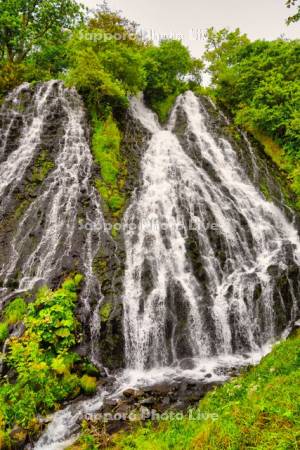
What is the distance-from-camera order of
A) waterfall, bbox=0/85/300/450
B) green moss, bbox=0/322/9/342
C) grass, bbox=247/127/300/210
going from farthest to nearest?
1. grass, bbox=247/127/300/210
2. waterfall, bbox=0/85/300/450
3. green moss, bbox=0/322/9/342

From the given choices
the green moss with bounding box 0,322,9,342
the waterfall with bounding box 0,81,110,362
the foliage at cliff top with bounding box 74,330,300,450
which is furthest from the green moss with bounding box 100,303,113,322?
the foliage at cliff top with bounding box 74,330,300,450

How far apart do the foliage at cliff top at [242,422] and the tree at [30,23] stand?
2336 cm

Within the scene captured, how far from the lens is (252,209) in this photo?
1498cm

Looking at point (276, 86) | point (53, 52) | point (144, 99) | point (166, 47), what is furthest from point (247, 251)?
point (53, 52)

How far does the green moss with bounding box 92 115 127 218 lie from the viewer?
1457cm

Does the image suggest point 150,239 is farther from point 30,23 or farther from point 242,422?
point 30,23

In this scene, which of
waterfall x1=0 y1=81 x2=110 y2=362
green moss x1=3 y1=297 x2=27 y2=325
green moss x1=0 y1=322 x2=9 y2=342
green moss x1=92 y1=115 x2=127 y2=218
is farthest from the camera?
green moss x1=92 y1=115 x2=127 y2=218

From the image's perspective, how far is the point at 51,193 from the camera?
14094mm

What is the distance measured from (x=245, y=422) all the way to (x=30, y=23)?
26.8m

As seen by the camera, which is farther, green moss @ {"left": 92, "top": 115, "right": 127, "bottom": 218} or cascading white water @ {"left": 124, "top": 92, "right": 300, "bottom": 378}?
green moss @ {"left": 92, "top": 115, "right": 127, "bottom": 218}

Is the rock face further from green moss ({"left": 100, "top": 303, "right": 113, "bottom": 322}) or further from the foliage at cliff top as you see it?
the foliage at cliff top

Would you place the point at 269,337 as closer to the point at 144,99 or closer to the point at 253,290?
the point at 253,290

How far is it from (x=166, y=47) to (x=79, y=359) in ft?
72.1

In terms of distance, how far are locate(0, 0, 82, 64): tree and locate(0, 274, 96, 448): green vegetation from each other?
62.6 feet
